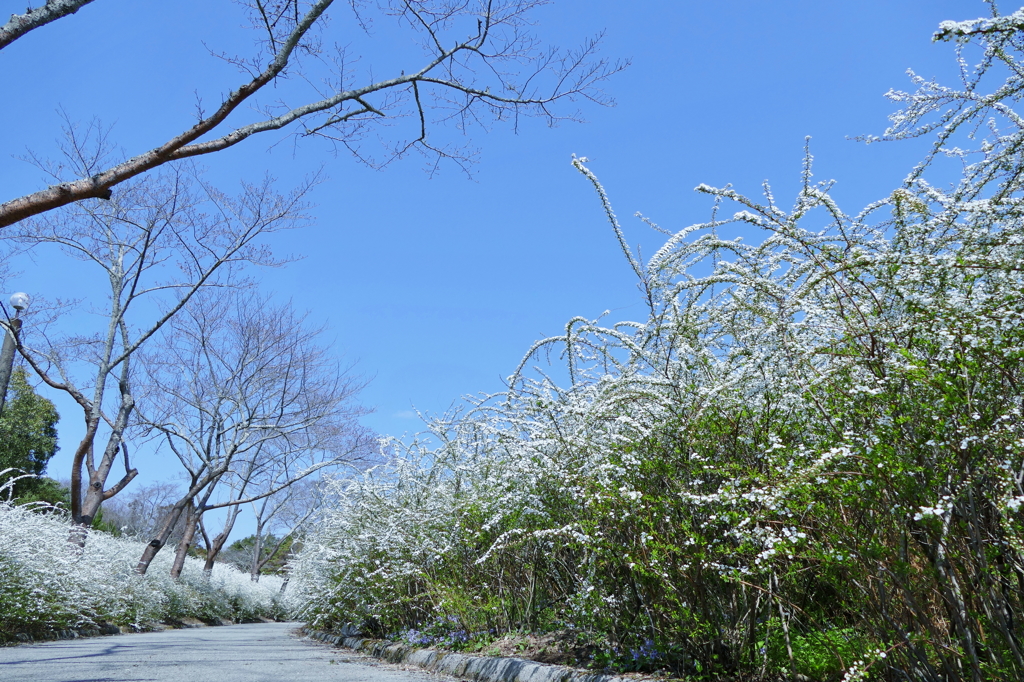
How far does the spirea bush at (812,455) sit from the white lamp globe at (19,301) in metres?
9.68

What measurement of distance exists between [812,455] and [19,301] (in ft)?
39.3

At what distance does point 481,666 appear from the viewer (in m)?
4.67

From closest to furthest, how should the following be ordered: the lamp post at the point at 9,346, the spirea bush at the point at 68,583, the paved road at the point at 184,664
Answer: the paved road at the point at 184,664 → the spirea bush at the point at 68,583 → the lamp post at the point at 9,346

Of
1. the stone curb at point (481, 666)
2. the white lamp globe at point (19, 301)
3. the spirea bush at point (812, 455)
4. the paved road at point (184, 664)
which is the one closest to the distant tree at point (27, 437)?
the white lamp globe at point (19, 301)

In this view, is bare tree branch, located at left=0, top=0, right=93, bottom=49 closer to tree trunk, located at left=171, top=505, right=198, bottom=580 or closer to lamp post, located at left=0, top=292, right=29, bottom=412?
lamp post, located at left=0, top=292, right=29, bottom=412

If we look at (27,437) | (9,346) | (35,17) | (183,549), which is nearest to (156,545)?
(183,549)

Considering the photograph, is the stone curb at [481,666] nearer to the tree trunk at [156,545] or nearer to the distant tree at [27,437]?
the tree trunk at [156,545]

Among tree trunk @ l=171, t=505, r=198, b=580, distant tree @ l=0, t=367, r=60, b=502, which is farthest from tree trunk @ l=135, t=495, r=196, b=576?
distant tree @ l=0, t=367, r=60, b=502

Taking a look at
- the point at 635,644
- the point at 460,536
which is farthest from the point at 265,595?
the point at 635,644

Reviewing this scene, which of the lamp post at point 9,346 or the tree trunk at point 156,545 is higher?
the lamp post at point 9,346

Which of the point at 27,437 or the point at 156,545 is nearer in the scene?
the point at 156,545

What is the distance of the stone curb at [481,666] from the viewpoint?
12.2 feet

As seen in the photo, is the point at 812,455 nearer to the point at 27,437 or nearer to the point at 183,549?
the point at 183,549

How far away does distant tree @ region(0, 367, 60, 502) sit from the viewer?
77.7ft
